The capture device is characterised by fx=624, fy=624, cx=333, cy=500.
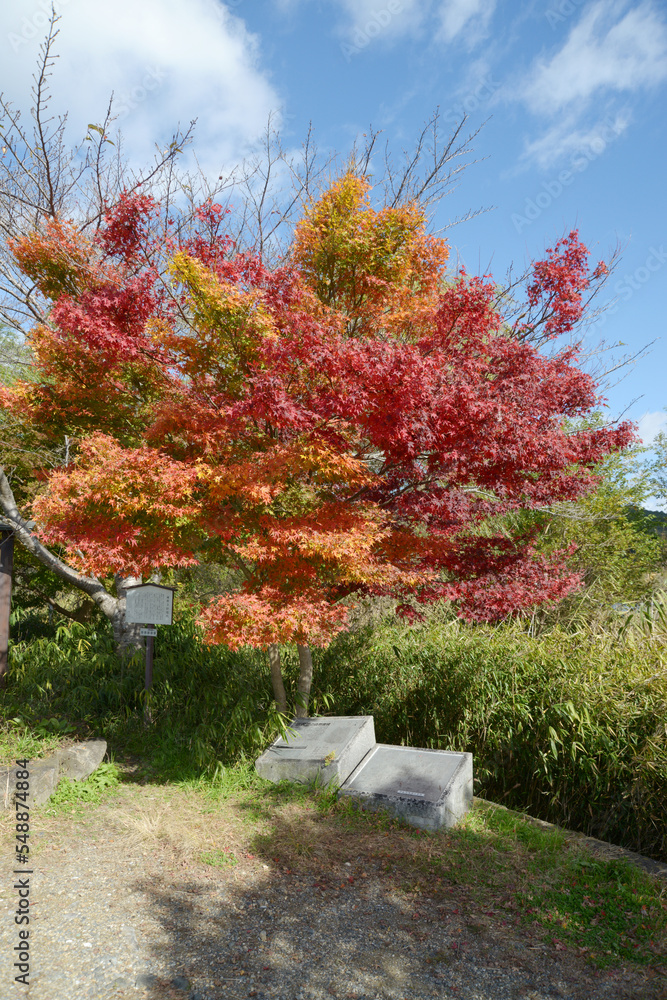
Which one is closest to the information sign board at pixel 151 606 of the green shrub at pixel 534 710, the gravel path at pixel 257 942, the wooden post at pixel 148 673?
the wooden post at pixel 148 673

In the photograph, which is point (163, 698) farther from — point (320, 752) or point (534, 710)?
point (534, 710)

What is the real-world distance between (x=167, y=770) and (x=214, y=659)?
1.97 metres

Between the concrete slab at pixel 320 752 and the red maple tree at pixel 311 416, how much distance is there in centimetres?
79

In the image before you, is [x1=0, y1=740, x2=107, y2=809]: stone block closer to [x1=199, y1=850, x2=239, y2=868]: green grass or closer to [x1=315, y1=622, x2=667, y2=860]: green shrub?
[x1=199, y1=850, x2=239, y2=868]: green grass

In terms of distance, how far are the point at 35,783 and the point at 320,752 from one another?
236cm

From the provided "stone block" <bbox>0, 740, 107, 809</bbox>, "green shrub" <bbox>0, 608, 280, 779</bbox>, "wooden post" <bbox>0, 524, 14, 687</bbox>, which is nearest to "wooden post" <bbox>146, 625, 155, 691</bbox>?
"green shrub" <bbox>0, 608, 280, 779</bbox>

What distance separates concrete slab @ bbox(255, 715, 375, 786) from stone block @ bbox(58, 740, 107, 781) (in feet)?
4.91

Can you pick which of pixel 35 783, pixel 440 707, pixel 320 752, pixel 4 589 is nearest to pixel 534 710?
pixel 440 707

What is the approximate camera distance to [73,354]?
6.33m

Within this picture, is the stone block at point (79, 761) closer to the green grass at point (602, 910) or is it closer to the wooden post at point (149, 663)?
the wooden post at point (149, 663)

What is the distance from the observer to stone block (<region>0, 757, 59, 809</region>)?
16.1 feet

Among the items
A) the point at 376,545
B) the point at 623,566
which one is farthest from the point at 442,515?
the point at 623,566

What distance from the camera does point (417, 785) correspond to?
5.07 metres

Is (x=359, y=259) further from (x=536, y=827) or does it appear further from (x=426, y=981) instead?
(x=426, y=981)
